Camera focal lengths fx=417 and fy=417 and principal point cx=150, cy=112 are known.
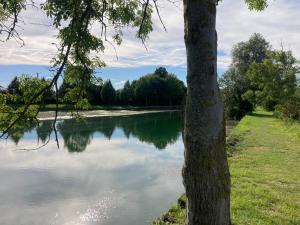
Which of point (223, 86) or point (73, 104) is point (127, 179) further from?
point (223, 86)

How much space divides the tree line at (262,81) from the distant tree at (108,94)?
90.6ft

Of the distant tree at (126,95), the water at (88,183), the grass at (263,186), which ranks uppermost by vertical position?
the distant tree at (126,95)

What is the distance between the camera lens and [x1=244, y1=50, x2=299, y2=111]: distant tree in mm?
38406

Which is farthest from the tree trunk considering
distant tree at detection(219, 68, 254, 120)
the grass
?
distant tree at detection(219, 68, 254, 120)

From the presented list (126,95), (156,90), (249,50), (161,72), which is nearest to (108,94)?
(126,95)

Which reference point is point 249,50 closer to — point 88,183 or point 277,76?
point 277,76

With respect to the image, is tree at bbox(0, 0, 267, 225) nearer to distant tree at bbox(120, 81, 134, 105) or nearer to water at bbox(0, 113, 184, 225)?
water at bbox(0, 113, 184, 225)

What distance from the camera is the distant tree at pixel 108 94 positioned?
85.4 m

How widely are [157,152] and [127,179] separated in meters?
8.70

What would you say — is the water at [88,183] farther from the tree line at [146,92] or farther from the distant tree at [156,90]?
the distant tree at [156,90]

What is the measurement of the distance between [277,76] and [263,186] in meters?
31.1

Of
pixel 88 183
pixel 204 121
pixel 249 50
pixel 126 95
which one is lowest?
pixel 88 183

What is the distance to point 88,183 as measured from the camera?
1678 centimetres

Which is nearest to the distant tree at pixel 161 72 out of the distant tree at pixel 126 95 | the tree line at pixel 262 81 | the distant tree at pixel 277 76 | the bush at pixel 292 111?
the distant tree at pixel 126 95
